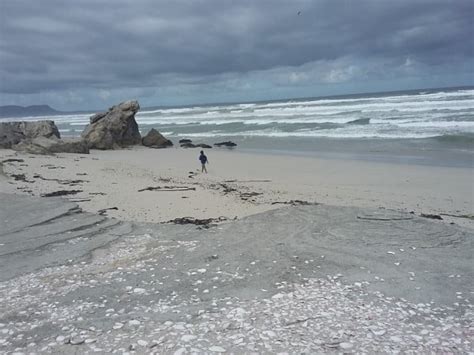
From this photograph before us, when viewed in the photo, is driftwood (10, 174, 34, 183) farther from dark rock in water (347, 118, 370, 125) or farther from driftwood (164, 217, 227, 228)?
dark rock in water (347, 118, 370, 125)

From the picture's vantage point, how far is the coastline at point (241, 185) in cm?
971

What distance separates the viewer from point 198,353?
3.90 m

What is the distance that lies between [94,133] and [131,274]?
21.9 m

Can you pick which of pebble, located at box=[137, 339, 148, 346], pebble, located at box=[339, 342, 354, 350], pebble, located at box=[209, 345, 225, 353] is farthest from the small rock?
pebble, located at box=[339, 342, 354, 350]

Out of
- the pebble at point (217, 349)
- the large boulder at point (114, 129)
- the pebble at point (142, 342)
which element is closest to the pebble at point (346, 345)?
the pebble at point (217, 349)

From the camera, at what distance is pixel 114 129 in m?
26.8

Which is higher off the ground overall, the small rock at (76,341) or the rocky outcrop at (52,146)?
the rocky outcrop at (52,146)

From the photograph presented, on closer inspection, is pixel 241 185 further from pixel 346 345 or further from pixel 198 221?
pixel 346 345

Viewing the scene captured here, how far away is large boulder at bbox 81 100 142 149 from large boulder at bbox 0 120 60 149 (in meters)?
2.02

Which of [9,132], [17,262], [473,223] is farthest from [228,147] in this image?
[17,262]

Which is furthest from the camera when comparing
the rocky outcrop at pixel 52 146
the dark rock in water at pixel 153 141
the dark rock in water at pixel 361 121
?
the dark rock in water at pixel 361 121

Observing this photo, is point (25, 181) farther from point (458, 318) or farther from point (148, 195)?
point (458, 318)

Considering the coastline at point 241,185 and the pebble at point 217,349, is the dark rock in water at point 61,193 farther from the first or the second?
the pebble at point 217,349

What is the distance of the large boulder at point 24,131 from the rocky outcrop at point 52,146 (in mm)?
3107
